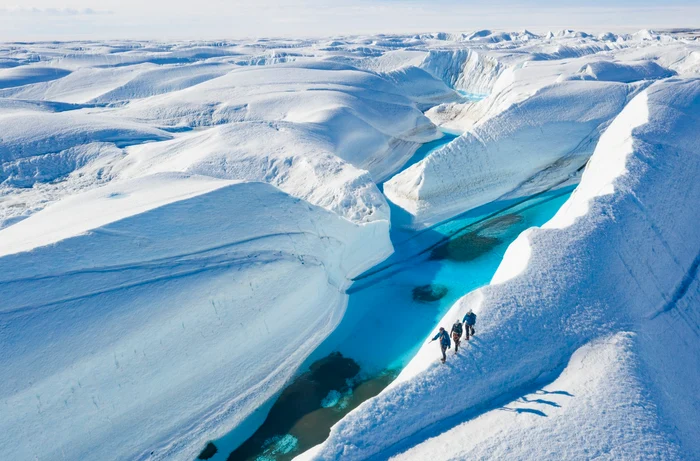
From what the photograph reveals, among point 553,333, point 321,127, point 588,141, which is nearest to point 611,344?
point 553,333

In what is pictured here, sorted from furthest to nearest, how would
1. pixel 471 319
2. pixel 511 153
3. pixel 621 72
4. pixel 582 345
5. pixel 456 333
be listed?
pixel 621 72
pixel 511 153
pixel 582 345
pixel 471 319
pixel 456 333

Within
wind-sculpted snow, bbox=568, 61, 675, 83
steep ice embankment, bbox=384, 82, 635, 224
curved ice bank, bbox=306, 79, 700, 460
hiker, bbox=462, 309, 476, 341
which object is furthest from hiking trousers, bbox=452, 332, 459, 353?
wind-sculpted snow, bbox=568, 61, 675, 83

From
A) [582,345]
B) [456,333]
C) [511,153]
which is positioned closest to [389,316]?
[456,333]

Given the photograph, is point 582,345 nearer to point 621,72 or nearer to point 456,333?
point 456,333

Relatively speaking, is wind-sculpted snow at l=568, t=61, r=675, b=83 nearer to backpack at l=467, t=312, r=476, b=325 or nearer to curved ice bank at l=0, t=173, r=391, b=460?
curved ice bank at l=0, t=173, r=391, b=460

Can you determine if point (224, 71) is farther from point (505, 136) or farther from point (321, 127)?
point (505, 136)

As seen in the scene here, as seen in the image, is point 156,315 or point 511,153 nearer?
point 156,315

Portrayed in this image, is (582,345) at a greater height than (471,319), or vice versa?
(471,319)
